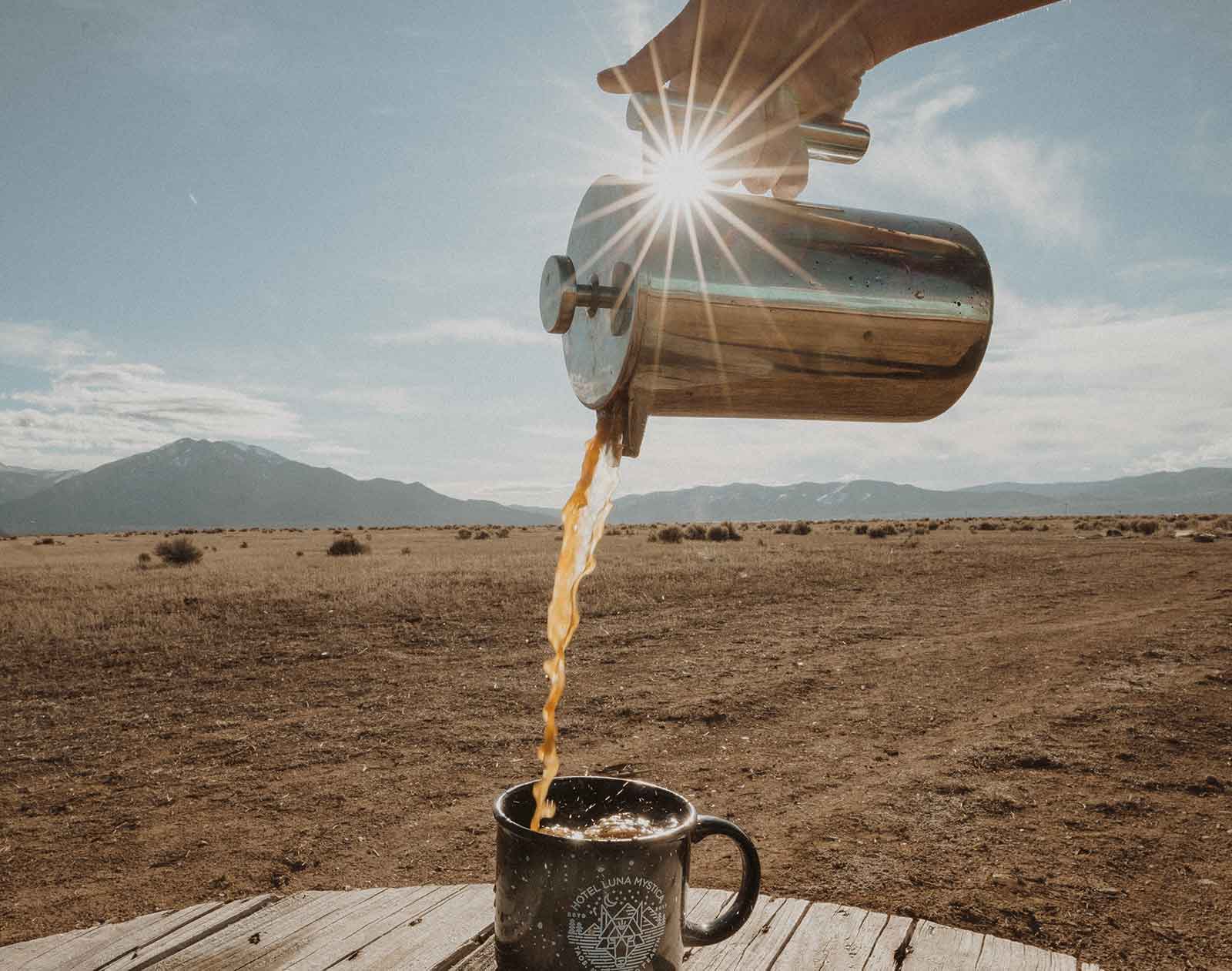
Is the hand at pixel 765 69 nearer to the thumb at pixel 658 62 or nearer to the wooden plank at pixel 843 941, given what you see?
the thumb at pixel 658 62

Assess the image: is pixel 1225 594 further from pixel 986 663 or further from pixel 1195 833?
pixel 1195 833

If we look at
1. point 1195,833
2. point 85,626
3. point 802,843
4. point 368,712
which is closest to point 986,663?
point 1195,833

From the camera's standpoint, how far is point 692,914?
1812 mm

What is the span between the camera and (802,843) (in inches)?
191

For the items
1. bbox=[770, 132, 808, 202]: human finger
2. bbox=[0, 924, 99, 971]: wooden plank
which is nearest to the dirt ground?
bbox=[0, 924, 99, 971]: wooden plank

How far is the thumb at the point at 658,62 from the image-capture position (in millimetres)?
1453

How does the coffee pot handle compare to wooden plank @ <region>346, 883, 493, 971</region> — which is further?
wooden plank @ <region>346, 883, 493, 971</region>

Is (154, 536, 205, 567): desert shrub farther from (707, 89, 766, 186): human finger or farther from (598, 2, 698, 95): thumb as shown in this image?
(707, 89, 766, 186): human finger

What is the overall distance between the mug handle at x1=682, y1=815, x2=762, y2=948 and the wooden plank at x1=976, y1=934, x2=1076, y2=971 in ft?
1.97

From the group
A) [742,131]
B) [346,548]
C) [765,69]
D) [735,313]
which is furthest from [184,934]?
[346,548]

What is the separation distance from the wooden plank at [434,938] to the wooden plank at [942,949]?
850 mm

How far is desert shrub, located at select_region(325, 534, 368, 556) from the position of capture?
24.4 m

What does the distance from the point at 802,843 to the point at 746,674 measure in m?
3.86

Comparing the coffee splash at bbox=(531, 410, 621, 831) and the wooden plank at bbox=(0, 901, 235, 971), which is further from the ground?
the coffee splash at bbox=(531, 410, 621, 831)
